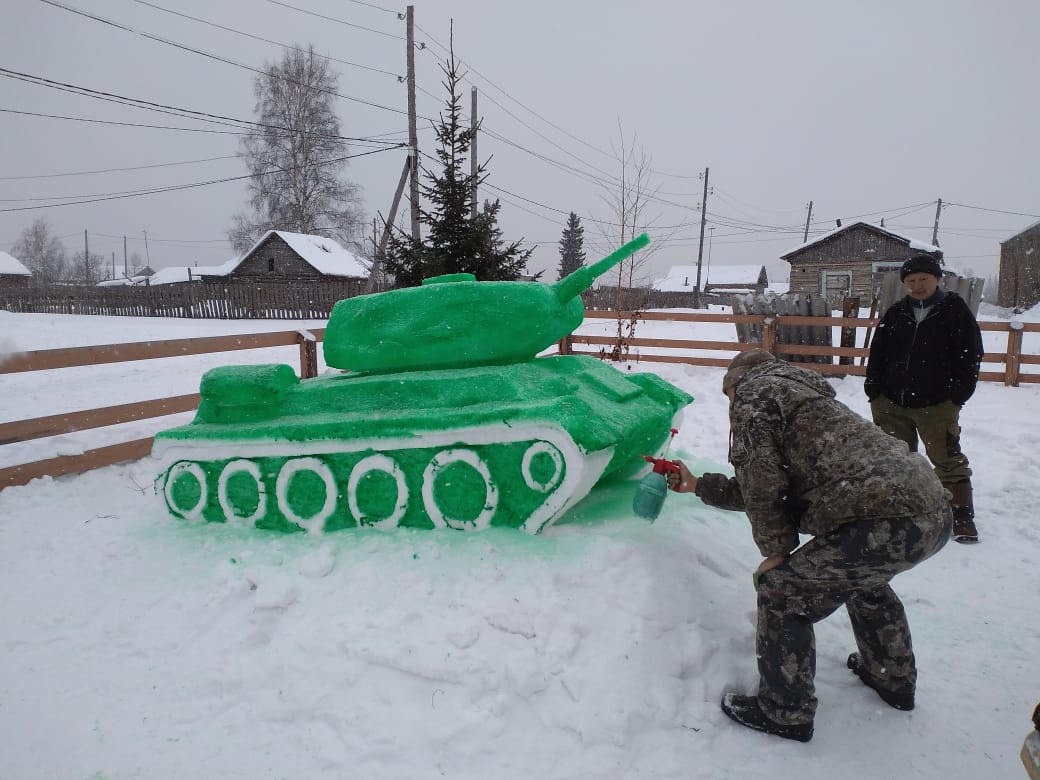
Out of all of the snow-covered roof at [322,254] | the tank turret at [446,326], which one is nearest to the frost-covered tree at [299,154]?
the snow-covered roof at [322,254]

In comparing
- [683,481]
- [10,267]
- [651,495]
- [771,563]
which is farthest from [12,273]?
[771,563]

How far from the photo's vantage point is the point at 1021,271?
63.8ft

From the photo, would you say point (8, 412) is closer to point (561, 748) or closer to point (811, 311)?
point (561, 748)

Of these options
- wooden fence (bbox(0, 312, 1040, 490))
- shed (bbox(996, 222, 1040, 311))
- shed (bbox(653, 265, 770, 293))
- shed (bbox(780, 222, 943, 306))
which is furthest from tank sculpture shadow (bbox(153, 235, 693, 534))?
shed (bbox(653, 265, 770, 293))

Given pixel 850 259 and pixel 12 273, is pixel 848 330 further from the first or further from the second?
pixel 12 273

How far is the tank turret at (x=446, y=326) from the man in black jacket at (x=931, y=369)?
1.83 meters

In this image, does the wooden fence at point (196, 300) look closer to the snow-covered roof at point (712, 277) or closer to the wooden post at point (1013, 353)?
the wooden post at point (1013, 353)

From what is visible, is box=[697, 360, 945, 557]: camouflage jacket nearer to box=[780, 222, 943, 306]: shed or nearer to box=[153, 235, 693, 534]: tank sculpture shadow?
box=[153, 235, 693, 534]: tank sculpture shadow

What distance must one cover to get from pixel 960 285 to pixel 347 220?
76.8 feet

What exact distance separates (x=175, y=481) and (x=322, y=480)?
103 cm

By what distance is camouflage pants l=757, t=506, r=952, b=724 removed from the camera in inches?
89.0

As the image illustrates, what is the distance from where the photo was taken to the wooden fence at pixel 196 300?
18.6 m

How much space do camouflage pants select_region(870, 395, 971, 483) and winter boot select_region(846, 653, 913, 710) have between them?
5.60 feet

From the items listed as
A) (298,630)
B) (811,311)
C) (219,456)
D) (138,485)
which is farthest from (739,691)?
(811,311)
